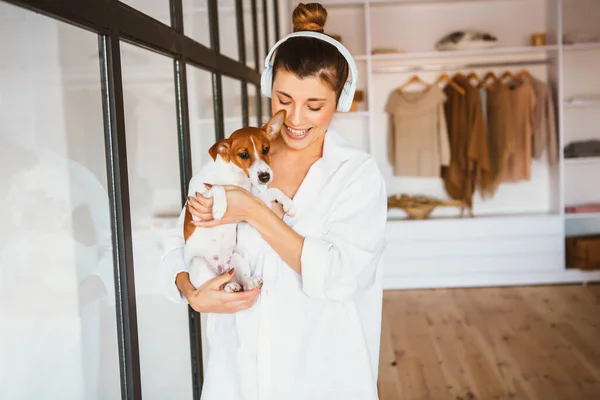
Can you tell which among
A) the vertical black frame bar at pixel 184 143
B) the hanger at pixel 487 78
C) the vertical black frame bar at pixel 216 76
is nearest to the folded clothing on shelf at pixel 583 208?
the hanger at pixel 487 78

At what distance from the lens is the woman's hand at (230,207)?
49.9 inches

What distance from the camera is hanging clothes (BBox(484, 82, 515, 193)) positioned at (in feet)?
17.9

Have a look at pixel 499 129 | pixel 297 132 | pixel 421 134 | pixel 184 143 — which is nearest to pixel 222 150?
pixel 297 132

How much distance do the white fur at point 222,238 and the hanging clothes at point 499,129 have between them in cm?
442

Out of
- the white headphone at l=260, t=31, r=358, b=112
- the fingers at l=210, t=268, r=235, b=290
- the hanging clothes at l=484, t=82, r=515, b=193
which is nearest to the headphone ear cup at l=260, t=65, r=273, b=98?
the white headphone at l=260, t=31, r=358, b=112

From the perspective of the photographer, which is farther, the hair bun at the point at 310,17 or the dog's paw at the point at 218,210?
the hair bun at the point at 310,17

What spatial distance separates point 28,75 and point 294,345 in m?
0.74

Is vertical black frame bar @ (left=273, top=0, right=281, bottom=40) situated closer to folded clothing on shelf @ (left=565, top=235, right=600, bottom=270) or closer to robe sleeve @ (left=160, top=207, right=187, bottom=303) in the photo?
folded clothing on shelf @ (left=565, top=235, right=600, bottom=270)

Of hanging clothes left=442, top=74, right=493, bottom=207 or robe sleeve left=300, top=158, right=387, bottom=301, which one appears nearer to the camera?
robe sleeve left=300, top=158, right=387, bottom=301

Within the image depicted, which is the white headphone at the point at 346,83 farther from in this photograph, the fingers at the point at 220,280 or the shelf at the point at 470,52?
the shelf at the point at 470,52

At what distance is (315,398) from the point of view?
144 centimetres

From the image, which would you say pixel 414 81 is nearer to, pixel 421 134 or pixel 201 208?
pixel 421 134

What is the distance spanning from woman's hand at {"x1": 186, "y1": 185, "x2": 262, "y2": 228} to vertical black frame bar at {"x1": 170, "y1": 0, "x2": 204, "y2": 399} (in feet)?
2.78

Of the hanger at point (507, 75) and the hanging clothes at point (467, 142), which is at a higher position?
the hanger at point (507, 75)
